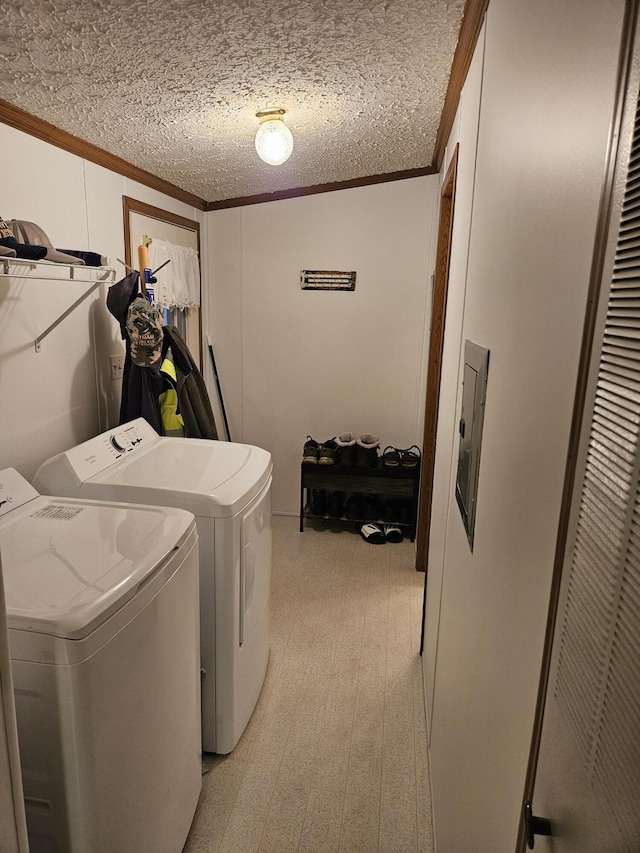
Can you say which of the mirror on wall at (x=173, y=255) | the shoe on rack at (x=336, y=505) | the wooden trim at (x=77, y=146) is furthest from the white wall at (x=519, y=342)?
the shoe on rack at (x=336, y=505)

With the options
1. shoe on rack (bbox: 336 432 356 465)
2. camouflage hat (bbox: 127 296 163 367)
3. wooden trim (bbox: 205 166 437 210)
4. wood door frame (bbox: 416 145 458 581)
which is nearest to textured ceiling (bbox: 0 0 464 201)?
wood door frame (bbox: 416 145 458 581)

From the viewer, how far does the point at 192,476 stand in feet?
6.81

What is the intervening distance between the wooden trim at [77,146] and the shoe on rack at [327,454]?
188 centimetres

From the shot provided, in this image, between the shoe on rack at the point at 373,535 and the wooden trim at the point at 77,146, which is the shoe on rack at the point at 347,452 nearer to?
the shoe on rack at the point at 373,535

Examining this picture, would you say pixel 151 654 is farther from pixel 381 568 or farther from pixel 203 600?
pixel 381 568

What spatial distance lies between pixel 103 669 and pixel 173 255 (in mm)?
2764

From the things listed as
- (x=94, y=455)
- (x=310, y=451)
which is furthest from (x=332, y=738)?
(x=310, y=451)

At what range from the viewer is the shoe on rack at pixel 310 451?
3.87m

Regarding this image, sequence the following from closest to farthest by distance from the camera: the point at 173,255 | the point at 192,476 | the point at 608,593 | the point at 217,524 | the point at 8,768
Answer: the point at 608,593 < the point at 8,768 < the point at 217,524 < the point at 192,476 < the point at 173,255

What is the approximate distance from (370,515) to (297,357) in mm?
1247

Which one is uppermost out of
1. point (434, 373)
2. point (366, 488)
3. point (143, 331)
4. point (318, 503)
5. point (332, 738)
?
point (143, 331)

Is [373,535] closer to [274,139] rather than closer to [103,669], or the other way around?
[274,139]

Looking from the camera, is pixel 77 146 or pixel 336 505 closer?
pixel 77 146

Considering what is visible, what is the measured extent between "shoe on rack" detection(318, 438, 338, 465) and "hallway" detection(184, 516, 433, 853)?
0.80m
